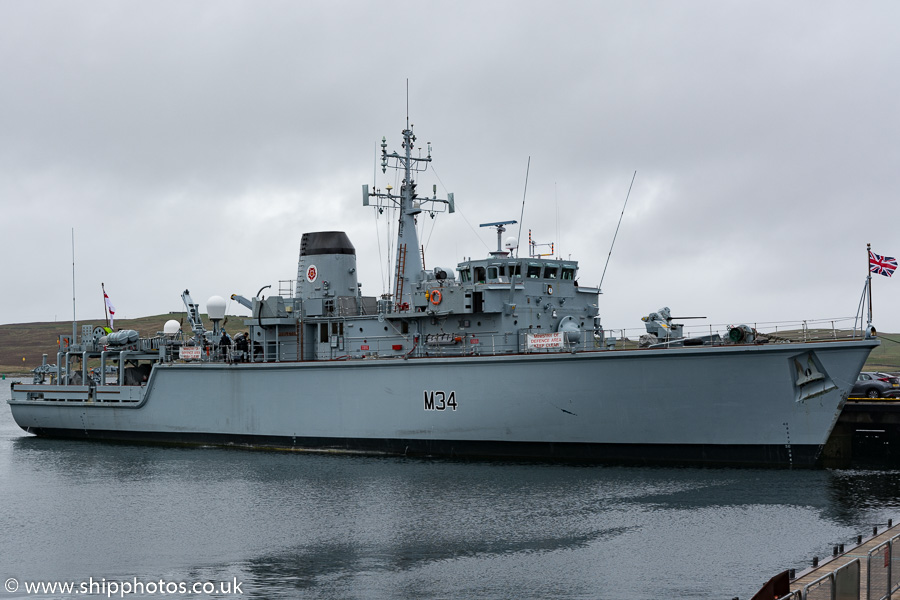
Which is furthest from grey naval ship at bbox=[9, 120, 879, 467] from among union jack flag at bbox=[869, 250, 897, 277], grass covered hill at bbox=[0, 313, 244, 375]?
grass covered hill at bbox=[0, 313, 244, 375]

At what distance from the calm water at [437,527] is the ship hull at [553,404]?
883 millimetres

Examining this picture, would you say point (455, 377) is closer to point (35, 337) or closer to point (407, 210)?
point (407, 210)

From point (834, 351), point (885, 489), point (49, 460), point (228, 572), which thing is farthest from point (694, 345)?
point (49, 460)

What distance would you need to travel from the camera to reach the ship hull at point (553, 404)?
78.5 ft

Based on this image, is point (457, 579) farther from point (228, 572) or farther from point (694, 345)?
point (694, 345)

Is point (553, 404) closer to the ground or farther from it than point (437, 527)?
farther from it

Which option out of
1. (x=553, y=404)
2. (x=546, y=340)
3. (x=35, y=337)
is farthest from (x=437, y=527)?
(x=35, y=337)

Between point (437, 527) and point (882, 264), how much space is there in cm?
1461

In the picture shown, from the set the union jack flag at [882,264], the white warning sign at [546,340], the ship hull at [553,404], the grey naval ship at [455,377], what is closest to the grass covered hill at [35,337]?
the grey naval ship at [455,377]

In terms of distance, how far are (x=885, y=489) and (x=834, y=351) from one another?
379 cm

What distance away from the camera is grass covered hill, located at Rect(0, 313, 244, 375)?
121875 millimetres

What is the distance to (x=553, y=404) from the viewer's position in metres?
26.1

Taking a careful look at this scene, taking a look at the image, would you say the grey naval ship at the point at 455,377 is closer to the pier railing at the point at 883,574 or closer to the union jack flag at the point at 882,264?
the union jack flag at the point at 882,264

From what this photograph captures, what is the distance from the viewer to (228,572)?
613 inches
